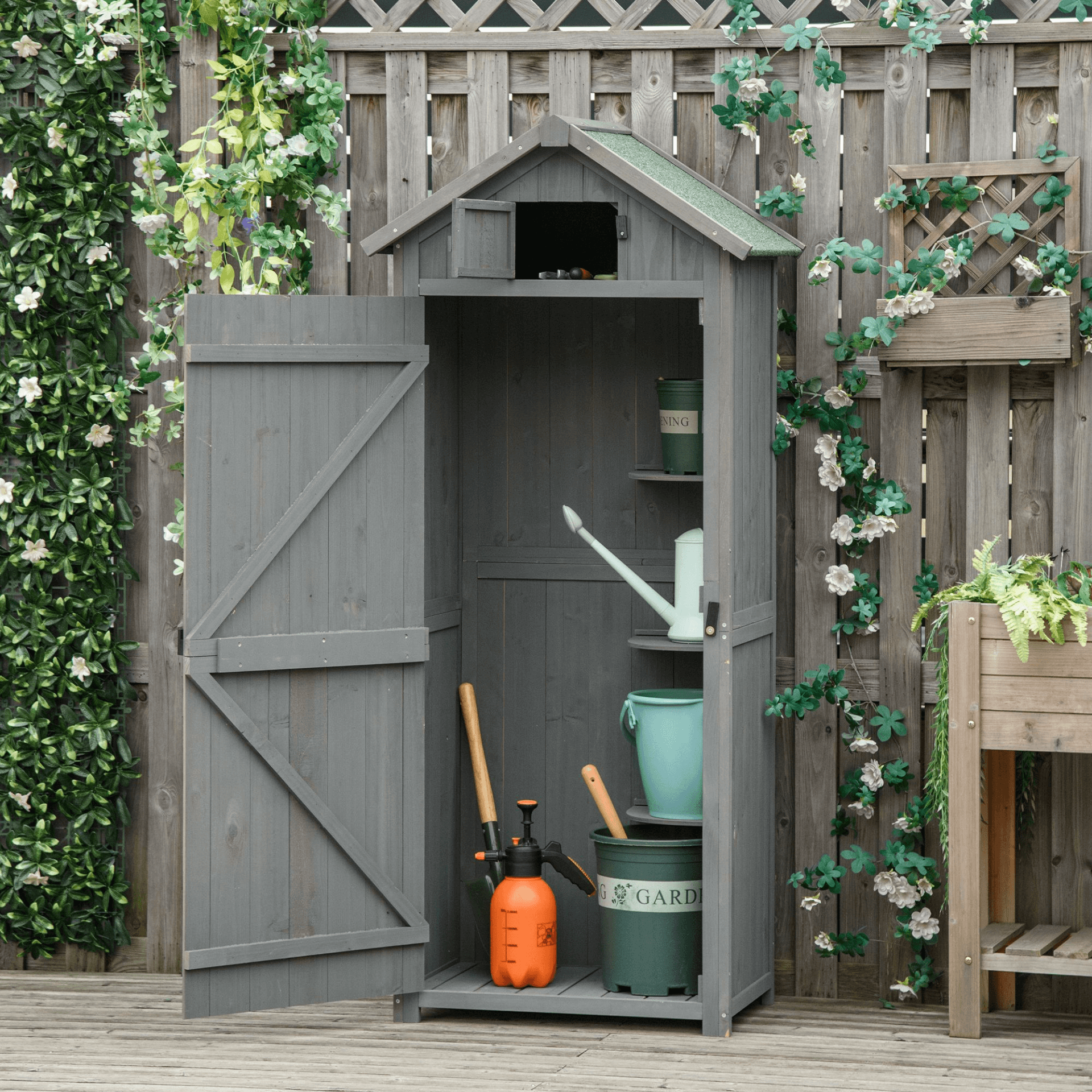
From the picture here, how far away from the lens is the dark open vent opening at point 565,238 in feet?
14.3

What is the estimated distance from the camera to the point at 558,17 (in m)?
4.38

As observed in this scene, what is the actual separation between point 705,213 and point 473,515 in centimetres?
A: 118

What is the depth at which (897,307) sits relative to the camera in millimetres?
4121

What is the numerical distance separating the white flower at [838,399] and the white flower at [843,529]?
0.30 meters

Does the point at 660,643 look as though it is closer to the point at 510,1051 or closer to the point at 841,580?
the point at 841,580

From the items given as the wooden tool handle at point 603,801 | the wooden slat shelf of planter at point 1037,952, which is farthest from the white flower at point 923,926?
the wooden tool handle at point 603,801

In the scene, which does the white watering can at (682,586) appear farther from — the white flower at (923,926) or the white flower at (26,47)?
the white flower at (26,47)

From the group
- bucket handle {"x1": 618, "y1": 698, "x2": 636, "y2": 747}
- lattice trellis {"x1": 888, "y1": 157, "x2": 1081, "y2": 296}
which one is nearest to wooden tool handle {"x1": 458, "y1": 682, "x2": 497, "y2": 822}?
bucket handle {"x1": 618, "y1": 698, "x2": 636, "y2": 747}

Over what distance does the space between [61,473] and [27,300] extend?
19.7 inches

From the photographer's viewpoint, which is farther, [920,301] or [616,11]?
[616,11]

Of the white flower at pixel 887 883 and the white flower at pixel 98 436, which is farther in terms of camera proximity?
the white flower at pixel 98 436

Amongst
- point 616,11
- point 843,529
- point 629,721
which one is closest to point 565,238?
point 616,11

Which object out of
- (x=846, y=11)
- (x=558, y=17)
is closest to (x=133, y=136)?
(x=558, y=17)

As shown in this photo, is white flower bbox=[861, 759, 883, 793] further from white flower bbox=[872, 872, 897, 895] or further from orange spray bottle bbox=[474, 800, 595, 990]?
orange spray bottle bbox=[474, 800, 595, 990]
